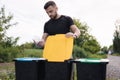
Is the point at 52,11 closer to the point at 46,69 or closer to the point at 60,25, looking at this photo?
the point at 60,25

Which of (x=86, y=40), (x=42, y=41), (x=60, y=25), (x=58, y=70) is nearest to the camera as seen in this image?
(x=58, y=70)

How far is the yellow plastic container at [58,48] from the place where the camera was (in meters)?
5.74

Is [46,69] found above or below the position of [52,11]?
below

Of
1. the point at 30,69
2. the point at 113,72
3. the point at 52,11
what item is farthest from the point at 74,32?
→ the point at 113,72

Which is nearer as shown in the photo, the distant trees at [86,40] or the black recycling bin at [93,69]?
the black recycling bin at [93,69]

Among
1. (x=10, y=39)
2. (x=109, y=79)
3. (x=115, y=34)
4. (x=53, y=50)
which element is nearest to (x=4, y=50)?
(x=10, y=39)

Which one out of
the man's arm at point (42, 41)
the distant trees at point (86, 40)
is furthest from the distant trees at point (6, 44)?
the distant trees at point (86, 40)

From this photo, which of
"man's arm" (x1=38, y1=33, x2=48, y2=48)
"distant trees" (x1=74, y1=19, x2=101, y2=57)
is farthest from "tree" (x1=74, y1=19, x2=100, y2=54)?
"man's arm" (x1=38, y1=33, x2=48, y2=48)

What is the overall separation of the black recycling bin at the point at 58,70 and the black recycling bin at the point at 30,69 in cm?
10

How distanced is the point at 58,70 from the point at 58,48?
328mm

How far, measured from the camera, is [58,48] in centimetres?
583

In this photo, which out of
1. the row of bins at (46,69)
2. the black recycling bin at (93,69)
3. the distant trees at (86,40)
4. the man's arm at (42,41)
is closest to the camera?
the black recycling bin at (93,69)

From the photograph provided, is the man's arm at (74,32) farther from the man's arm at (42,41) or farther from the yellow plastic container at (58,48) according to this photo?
the man's arm at (42,41)

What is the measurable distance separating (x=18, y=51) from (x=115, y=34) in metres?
49.2
